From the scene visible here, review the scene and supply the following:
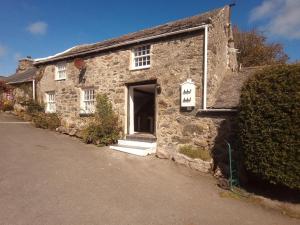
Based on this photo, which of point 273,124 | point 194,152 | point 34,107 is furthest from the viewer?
point 34,107

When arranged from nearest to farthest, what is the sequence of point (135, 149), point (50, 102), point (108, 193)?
point (108, 193) < point (135, 149) < point (50, 102)

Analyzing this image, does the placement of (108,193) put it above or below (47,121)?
below

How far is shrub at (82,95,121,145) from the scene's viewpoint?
11297 millimetres

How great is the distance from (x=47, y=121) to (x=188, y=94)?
919 cm

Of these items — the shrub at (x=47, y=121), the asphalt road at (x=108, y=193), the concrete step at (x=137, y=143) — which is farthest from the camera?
the shrub at (x=47, y=121)

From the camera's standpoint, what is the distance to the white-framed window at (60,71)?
1462 centimetres

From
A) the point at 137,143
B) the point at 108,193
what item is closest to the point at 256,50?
the point at 137,143

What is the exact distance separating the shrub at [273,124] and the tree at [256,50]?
17.8 meters

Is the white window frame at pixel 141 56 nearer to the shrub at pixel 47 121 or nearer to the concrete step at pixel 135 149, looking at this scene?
the concrete step at pixel 135 149

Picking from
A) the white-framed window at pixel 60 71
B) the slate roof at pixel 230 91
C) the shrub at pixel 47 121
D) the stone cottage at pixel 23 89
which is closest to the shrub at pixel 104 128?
the shrub at pixel 47 121

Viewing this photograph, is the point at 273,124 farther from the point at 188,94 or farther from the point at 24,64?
the point at 24,64

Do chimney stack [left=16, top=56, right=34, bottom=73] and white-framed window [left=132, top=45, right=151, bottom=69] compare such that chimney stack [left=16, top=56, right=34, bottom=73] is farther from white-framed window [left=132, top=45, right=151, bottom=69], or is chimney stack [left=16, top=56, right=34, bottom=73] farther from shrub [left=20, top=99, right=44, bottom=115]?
white-framed window [left=132, top=45, right=151, bottom=69]

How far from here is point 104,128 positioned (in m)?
11.3

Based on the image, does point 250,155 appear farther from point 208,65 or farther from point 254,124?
point 208,65
